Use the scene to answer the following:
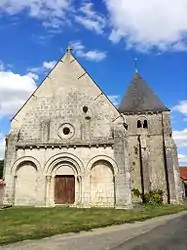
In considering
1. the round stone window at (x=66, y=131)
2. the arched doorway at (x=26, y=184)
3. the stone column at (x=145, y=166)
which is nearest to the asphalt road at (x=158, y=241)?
the arched doorway at (x=26, y=184)

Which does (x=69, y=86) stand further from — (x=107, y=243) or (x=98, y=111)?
(x=107, y=243)

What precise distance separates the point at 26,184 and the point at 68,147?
159 inches

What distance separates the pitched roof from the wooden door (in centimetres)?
1602

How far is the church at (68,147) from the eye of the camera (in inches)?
788

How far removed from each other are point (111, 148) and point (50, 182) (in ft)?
16.7

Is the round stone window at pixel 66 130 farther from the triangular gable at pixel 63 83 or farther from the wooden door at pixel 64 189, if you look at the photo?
the wooden door at pixel 64 189

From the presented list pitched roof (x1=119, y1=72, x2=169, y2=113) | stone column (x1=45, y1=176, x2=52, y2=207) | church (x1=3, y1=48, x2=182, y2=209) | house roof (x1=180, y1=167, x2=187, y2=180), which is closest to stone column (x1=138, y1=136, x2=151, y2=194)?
pitched roof (x1=119, y1=72, x2=169, y2=113)

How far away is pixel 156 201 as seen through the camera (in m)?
26.2

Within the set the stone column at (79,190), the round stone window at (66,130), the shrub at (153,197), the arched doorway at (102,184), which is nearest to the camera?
the arched doorway at (102,184)

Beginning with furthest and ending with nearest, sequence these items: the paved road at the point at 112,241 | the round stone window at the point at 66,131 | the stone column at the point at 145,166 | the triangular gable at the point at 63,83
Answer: the stone column at the point at 145,166
the triangular gable at the point at 63,83
the round stone window at the point at 66,131
the paved road at the point at 112,241

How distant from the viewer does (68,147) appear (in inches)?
822

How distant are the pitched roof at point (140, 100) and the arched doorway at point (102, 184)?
15312mm

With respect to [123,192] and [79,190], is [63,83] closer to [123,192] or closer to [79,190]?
[79,190]

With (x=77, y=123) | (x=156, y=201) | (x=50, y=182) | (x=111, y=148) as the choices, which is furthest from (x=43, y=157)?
(x=156, y=201)
